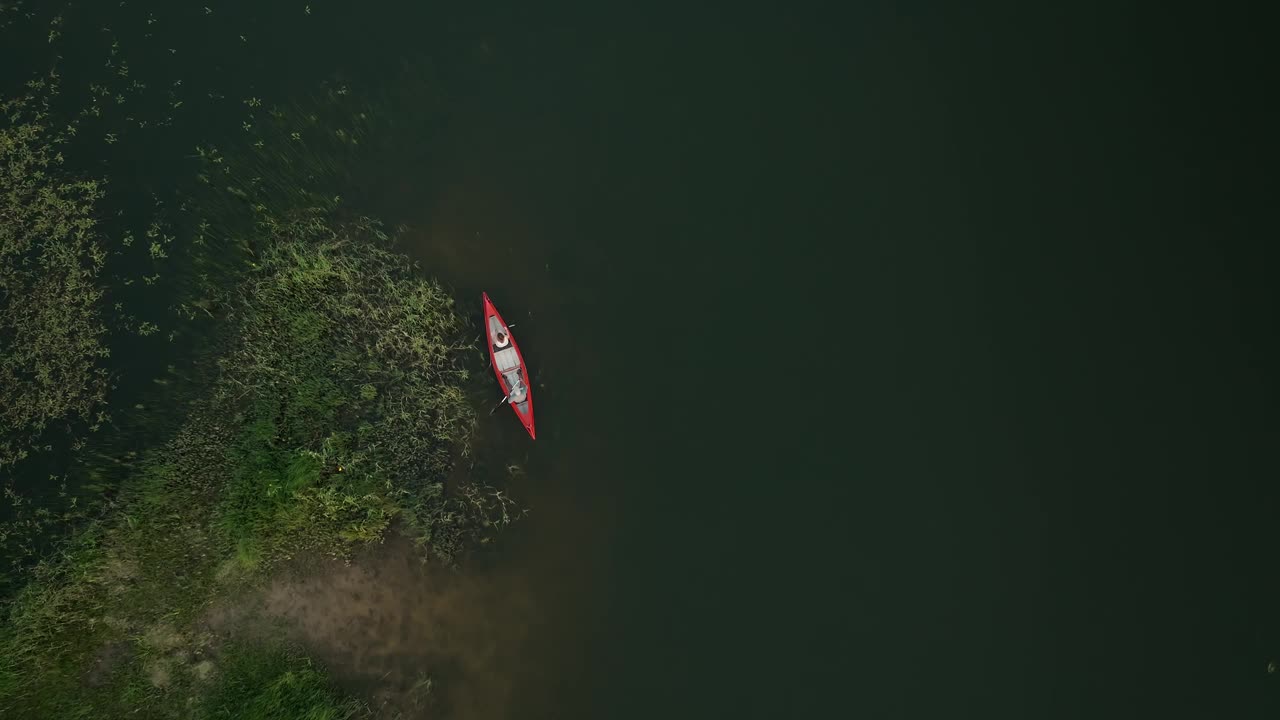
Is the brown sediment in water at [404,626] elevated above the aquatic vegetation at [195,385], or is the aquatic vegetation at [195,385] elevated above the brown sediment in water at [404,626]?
the aquatic vegetation at [195,385]

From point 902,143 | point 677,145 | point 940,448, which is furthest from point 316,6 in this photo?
point 940,448

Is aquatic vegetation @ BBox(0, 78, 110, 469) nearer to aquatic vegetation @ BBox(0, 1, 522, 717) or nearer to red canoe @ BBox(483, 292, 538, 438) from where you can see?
aquatic vegetation @ BBox(0, 1, 522, 717)

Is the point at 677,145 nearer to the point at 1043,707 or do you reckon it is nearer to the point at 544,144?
the point at 544,144

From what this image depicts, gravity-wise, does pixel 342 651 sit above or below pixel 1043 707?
above

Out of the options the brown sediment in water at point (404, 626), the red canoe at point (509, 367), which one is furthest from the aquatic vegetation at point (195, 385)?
the red canoe at point (509, 367)

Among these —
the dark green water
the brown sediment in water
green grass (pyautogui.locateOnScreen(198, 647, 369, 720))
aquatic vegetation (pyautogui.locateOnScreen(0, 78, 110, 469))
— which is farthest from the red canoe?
aquatic vegetation (pyautogui.locateOnScreen(0, 78, 110, 469))

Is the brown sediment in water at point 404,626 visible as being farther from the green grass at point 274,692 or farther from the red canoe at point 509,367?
the red canoe at point 509,367

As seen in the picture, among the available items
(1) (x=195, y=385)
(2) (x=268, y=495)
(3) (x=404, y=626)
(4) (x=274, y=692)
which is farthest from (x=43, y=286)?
(3) (x=404, y=626)
